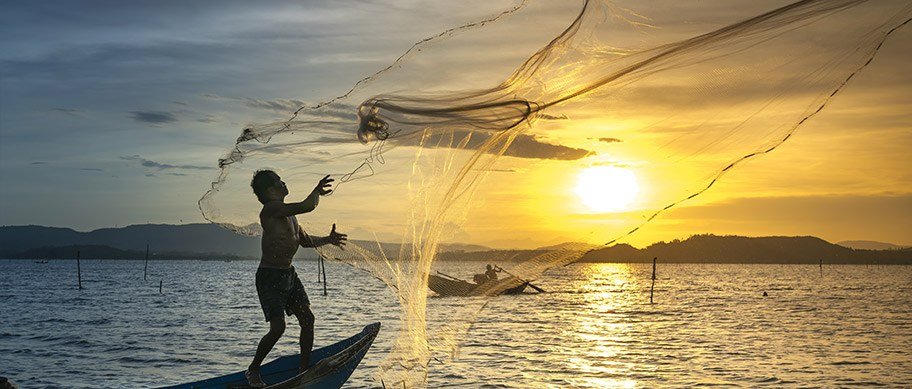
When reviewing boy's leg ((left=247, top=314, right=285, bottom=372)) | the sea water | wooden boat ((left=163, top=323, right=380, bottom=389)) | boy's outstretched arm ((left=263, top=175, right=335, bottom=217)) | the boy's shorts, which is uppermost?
boy's outstretched arm ((left=263, top=175, right=335, bottom=217))

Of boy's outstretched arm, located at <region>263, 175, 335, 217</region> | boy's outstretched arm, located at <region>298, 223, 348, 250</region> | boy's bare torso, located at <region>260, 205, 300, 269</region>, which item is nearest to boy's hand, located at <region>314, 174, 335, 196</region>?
boy's outstretched arm, located at <region>263, 175, 335, 217</region>

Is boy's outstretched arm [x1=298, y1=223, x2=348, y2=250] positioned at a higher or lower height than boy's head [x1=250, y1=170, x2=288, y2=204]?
lower

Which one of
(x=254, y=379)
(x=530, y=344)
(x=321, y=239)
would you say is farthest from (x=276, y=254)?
(x=530, y=344)

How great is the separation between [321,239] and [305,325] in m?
1.01

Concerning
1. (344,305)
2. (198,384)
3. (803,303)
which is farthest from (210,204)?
(803,303)

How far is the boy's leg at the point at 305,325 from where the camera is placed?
10281 mm

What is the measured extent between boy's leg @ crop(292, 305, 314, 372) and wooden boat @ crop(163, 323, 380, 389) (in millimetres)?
329

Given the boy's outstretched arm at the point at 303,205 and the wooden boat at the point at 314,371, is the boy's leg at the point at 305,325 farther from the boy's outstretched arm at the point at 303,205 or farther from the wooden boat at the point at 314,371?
the boy's outstretched arm at the point at 303,205

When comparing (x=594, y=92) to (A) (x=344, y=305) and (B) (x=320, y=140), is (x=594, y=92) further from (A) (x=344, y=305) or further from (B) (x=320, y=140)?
(A) (x=344, y=305)

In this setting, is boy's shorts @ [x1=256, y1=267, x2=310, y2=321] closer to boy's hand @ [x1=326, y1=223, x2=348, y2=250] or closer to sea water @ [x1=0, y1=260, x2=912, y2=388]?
boy's hand @ [x1=326, y1=223, x2=348, y2=250]

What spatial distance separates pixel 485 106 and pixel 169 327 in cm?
3473

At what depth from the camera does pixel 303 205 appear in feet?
30.8

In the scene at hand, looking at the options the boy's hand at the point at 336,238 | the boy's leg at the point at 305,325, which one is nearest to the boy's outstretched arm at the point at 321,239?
the boy's hand at the point at 336,238

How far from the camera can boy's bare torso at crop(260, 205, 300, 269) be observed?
32.1 feet
